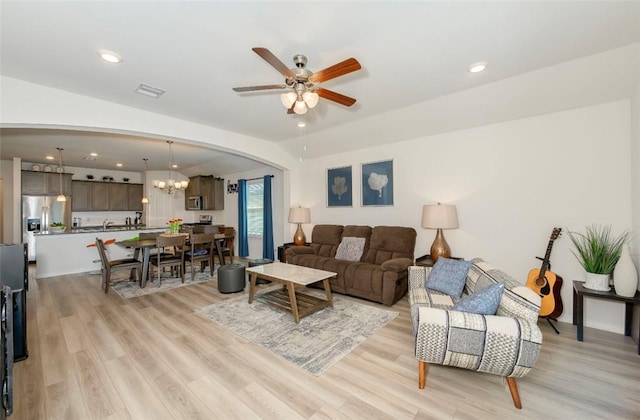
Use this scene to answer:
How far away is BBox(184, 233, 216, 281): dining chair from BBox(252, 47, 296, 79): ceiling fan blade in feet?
A: 12.3

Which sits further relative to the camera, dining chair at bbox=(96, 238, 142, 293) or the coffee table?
dining chair at bbox=(96, 238, 142, 293)

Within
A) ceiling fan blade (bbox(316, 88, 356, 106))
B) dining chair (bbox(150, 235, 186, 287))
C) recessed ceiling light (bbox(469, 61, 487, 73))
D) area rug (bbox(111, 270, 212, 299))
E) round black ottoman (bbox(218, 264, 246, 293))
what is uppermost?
recessed ceiling light (bbox(469, 61, 487, 73))

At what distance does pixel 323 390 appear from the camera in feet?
6.30

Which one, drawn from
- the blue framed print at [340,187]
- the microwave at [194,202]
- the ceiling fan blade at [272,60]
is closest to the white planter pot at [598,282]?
the blue framed print at [340,187]

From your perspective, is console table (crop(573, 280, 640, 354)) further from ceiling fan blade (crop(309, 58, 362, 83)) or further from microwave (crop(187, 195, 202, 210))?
microwave (crop(187, 195, 202, 210))

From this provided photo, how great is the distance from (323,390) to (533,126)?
3762mm

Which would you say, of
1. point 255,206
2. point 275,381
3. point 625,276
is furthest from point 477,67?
point 255,206

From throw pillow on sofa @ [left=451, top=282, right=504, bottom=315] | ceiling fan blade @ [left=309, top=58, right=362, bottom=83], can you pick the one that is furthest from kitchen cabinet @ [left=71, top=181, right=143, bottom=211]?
throw pillow on sofa @ [left=451, top=282, right=504, bottom=315]

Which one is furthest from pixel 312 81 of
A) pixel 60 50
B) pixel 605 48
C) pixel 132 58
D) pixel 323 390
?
pixel 605 48

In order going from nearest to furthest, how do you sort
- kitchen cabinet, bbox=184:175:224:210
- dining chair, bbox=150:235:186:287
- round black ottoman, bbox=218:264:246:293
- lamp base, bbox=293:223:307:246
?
1. round black ottoman, bbox=218:264:246:293
2. dining chair, bbox=150:235:186:287
3. lamp base, bbox=293:223:307:246
4. kitchen cabinet, bbox=184:175:224:210

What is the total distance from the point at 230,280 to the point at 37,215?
591cm

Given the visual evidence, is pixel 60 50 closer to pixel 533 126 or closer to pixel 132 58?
pixel 132 58

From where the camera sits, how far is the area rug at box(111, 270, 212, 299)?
4.10 m

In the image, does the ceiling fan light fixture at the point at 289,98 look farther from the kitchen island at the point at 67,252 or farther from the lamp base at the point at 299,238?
the kitchen island at the point at 67,252
